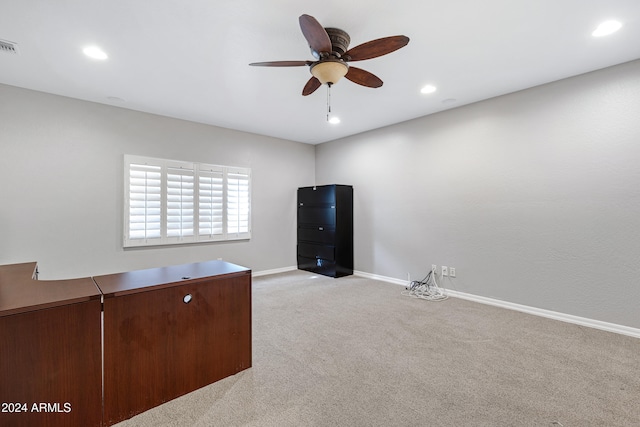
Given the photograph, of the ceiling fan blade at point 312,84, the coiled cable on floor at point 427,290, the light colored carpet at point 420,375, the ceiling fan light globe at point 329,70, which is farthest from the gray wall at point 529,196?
the ceiling fan light globe at point 329,70

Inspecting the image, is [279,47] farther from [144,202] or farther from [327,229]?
[327,229]

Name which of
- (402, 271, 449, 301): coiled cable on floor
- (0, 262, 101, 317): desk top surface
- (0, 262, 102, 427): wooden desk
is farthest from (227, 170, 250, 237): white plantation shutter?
(0, 262, 102, 427): wooden desk

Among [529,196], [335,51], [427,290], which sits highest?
[335,51]

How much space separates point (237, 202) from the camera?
5020mm

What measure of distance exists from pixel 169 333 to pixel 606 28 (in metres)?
3.97

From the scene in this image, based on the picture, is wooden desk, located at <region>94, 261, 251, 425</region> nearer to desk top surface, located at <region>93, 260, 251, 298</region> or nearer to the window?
desk top surface, located at <region>93, 260, 251, 298</region>

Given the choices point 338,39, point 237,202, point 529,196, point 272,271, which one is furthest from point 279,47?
point 272,271

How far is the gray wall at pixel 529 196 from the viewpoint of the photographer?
2.86 m

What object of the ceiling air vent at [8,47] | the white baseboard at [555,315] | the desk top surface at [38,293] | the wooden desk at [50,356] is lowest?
the white baseboard at [555,315]

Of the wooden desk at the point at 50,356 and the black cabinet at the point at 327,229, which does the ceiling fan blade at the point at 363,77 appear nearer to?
the wooden desk at the point at 50,356

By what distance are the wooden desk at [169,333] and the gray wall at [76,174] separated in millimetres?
2290

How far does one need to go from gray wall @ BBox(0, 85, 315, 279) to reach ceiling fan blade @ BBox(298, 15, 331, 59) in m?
3.17

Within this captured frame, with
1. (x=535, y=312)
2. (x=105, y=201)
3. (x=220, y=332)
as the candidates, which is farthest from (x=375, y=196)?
(x=105, y=201)

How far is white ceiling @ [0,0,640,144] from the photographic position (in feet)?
6.72
